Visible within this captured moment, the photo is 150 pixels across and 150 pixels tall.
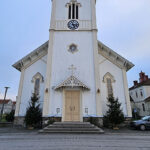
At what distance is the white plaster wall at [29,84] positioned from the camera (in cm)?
1160

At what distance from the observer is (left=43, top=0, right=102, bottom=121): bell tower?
10.3 m

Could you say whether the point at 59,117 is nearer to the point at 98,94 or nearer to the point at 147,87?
the point at 98,94

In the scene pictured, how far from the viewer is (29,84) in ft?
40.0

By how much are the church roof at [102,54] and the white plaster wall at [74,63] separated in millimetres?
1853

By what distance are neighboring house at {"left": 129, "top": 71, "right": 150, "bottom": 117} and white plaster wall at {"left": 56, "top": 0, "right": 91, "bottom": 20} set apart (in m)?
21.3

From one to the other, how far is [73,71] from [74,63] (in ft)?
2.71

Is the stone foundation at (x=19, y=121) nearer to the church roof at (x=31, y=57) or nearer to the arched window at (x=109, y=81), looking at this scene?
the church roof at (x=31, y=57)

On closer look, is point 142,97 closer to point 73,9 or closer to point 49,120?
point 73,9

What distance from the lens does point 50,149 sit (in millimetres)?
4305

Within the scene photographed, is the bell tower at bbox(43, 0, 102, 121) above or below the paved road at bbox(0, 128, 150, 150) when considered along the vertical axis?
above

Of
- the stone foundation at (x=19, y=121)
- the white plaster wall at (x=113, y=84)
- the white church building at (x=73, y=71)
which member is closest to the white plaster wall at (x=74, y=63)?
the white church building at (x=73, y=71)

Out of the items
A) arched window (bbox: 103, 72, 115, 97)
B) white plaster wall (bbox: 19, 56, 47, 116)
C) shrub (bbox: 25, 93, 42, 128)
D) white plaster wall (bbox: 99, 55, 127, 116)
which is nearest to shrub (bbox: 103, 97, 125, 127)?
white plaster wall (bbox: 99, 55, 127, 116)

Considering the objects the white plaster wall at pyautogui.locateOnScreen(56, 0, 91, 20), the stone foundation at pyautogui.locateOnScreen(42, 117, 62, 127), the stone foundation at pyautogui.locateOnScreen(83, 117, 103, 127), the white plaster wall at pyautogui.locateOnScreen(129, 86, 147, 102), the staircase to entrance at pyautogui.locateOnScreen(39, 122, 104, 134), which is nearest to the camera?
the staircase to entrance at pyautogui.locateOnScreen(39, 122, 104, 134)

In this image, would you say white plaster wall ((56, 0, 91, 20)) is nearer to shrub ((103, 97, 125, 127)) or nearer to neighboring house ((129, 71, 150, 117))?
shrub ((103, 97, 125, 127))
